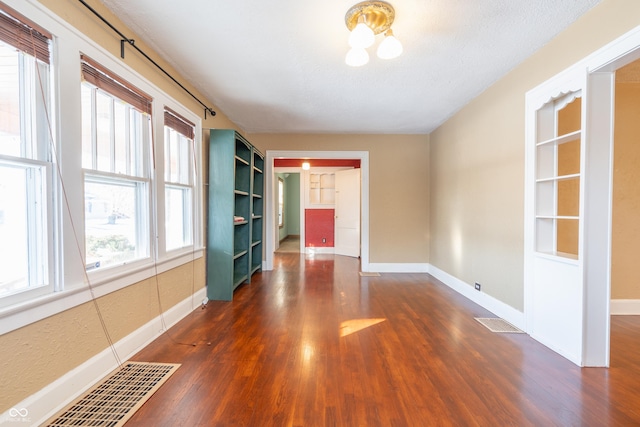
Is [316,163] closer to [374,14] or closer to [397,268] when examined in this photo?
[397,268]

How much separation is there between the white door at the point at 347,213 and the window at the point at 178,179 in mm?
4162

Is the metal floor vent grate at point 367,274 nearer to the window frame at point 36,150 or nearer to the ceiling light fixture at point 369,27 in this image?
the ceiling light fixture at point 369,27

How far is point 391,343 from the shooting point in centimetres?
228

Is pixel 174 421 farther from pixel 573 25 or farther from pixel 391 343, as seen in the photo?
pixel 573 25

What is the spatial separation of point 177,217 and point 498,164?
3.48m

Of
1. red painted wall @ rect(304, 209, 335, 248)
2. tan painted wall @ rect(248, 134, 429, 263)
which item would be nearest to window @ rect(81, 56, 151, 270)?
tan painted wall @ rect(248, 134, 429, 263)

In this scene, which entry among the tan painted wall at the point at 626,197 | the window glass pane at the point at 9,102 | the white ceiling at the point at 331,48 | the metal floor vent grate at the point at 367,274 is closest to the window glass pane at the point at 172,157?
the white ceiling at the point at 331,48

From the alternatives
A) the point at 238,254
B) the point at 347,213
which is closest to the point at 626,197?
the point at 238,254

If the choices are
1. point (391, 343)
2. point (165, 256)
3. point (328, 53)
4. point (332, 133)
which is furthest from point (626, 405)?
point (332, 133)

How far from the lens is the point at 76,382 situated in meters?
1.59

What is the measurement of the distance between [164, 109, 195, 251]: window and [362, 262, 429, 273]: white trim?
3.16m

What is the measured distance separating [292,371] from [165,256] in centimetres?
156

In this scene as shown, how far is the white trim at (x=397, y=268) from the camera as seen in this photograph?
4.93m

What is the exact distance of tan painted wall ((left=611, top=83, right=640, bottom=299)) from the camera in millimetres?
2852
